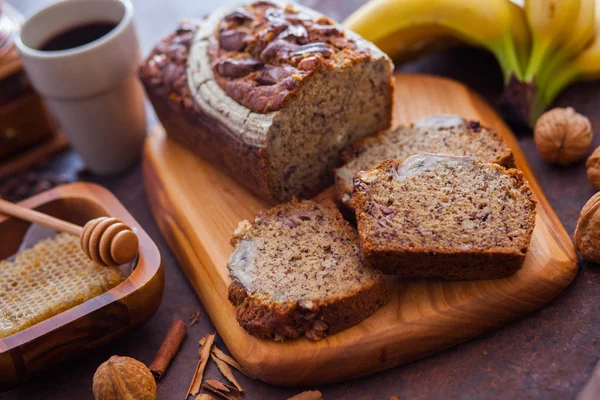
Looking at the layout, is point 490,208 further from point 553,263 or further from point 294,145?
point 294,145

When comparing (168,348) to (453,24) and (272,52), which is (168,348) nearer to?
(272,52)

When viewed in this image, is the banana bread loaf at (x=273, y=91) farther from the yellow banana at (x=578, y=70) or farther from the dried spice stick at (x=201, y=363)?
the yellow banana at (x=578, y=70)

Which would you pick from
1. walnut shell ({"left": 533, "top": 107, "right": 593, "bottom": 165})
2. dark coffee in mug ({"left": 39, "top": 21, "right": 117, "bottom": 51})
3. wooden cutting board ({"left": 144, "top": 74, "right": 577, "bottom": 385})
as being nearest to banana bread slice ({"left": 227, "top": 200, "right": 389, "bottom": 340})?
wooden cutting board ({"left": 144, "top": 74, "right": 577, "bottom": 385})

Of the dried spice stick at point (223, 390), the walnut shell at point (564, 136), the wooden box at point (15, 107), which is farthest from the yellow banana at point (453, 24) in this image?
the dried spice stick at point (223, 390)

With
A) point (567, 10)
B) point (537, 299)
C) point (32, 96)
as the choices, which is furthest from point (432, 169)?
point (32, 96)

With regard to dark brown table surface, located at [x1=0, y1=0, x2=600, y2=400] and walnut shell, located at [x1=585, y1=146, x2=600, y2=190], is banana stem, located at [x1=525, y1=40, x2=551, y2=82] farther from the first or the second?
walnut shell, located at [x1=585, y1=146, x2=600, y2=190]

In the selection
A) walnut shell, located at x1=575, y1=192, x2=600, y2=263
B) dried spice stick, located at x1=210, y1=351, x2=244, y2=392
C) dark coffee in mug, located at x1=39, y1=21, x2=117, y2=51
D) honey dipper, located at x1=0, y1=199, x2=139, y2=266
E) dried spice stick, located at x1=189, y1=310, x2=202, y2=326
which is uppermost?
dark coffee in mug, located at x1=39, y1=21, x2=117, y2=51
